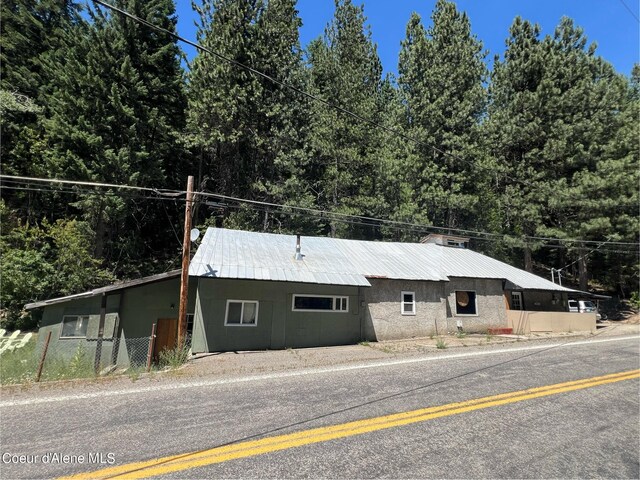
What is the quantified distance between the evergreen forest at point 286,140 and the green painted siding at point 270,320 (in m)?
8.90

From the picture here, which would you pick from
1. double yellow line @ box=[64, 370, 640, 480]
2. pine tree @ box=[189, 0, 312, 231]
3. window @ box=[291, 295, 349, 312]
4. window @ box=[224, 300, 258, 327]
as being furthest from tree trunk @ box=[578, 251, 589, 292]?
window @ box=[224, 300, 258, 327]

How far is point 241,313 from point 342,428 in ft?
32.2

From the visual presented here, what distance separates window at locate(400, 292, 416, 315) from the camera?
17.5 metres

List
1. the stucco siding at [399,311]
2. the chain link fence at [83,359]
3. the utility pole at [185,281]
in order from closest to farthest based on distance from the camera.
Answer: the chain link fence at [83,359] → the utility pole at [185,281] → the stucco siding at [399,311]

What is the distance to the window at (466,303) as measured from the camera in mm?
19578

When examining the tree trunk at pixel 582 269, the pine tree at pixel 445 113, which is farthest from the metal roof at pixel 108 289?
the tree trunk at pixel 582 269

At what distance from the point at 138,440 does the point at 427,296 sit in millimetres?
15578

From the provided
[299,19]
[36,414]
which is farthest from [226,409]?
[299,19]

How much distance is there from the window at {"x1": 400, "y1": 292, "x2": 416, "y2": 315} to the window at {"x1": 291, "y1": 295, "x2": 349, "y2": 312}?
324 centimetres

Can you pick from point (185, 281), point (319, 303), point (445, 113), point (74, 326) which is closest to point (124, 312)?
point (74, 326)

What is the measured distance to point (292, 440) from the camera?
4.61 metres

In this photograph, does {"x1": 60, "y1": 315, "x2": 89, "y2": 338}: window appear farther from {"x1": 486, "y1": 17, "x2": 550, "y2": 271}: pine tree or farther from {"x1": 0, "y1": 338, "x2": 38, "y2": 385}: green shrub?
{"x1": 486, "y1": 17, "x2": 550, "y2": 271}: pine tree

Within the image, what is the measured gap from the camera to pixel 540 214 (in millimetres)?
29828

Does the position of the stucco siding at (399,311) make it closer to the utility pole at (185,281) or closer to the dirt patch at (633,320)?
the utility pole at (185,281)
